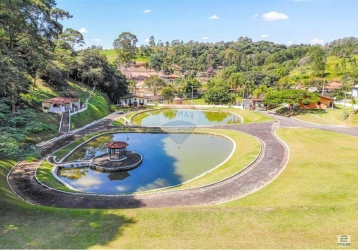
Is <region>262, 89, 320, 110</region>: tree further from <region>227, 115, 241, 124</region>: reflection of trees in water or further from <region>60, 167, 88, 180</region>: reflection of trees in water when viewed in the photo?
<region>60, 167, 88, 180</region>: reflection of trees in water

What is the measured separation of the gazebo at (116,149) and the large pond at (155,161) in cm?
220

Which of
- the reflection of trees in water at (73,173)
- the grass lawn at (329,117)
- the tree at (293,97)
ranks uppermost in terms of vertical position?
the tree at (293,97)

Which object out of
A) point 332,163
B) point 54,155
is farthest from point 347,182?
point 54,155

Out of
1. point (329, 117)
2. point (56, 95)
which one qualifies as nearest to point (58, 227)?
point (56, 95)

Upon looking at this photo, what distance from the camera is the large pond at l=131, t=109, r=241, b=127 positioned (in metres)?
43.2

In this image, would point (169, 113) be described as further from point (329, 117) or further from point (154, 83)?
point (329, 117)

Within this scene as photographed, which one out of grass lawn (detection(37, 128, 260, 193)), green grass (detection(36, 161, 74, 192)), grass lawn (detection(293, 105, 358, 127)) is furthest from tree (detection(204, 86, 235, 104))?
green grass (detection(36, 161, 74, 192))

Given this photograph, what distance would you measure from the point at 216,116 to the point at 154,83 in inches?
1163

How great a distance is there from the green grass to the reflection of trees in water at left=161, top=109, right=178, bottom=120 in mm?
29221

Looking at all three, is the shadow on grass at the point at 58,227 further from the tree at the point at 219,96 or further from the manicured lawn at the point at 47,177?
the tree at the point at 219,96

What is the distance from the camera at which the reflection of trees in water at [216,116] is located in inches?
1838

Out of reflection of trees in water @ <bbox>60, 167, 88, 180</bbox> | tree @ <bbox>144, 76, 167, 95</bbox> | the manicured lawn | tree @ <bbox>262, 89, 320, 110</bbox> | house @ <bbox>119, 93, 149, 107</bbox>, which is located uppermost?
tree @ <bbox>144, 76, 167, 95</bbox>

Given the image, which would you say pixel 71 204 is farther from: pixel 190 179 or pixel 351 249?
pixel 351 249

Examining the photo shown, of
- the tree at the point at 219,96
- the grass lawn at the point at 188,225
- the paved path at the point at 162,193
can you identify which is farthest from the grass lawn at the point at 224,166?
the tree at the point at 219,96
